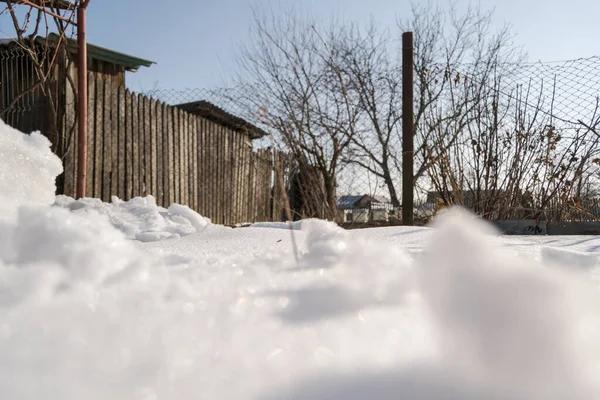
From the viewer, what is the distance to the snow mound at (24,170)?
1.11 m

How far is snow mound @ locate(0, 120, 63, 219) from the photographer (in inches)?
43.6

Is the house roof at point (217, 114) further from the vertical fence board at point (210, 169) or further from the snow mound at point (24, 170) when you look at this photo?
the snow mound at point (24, 170)

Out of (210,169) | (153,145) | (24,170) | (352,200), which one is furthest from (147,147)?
(24,170)

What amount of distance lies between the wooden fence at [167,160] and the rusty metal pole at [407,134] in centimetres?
106

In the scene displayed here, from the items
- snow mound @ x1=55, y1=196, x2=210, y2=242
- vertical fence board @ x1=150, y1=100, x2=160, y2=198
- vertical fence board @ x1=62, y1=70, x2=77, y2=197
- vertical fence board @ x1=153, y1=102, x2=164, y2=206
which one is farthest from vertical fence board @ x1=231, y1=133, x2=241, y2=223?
snow mound @ x1=55, y1=196, x2=210, y2=242

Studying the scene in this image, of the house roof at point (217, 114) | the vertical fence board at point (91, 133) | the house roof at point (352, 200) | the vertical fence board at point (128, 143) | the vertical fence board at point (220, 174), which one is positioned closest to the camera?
the vertical fence board at point (91, 133)

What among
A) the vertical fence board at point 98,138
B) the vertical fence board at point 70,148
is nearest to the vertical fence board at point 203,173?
the vertical fence board at point 98,138

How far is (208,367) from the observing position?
454mm

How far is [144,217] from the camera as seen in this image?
9.66ft

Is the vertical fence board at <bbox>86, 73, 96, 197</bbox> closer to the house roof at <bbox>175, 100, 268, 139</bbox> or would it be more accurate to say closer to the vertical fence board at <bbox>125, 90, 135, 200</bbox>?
the vertical fence board at <bbox>125, 90, 135, 200</bbox>

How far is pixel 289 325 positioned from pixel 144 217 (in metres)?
2.56

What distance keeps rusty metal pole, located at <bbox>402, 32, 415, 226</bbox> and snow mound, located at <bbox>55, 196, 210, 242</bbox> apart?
1661 millimetres

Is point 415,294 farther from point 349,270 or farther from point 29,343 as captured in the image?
point 29,343

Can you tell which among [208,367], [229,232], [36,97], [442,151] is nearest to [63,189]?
[36,97]
